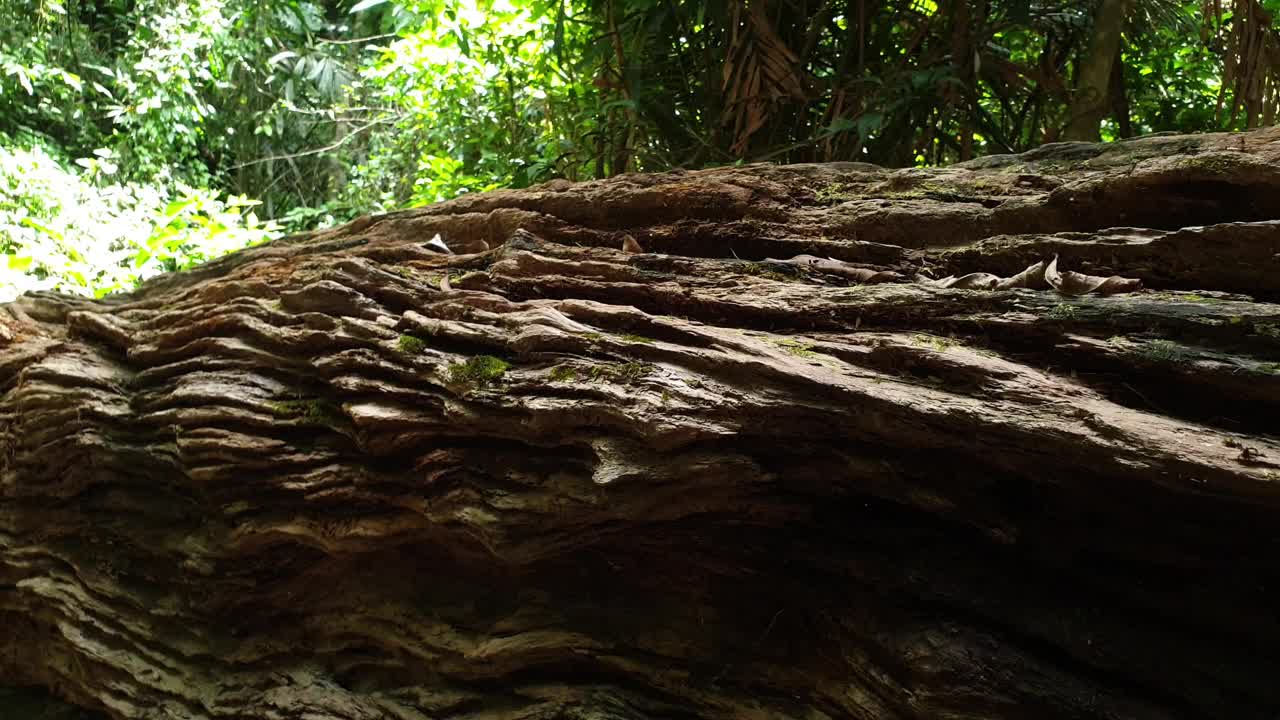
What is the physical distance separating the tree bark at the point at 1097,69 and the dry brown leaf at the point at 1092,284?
237 cm

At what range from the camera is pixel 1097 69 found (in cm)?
424

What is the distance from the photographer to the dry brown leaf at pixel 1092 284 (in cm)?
233

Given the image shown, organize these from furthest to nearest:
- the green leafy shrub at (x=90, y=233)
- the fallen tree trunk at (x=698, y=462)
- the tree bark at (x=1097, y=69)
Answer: the green leafy shrub at (x=90, y=233) → the tree bark at (x=1097, y=69) → the fallen tree trunk at (x=698, y=462)

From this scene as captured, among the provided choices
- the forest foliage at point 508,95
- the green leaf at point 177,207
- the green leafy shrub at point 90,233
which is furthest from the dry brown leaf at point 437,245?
the green leaf at point 177,207

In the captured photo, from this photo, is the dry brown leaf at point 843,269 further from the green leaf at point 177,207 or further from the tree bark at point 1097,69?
the green leaf at point 177,207

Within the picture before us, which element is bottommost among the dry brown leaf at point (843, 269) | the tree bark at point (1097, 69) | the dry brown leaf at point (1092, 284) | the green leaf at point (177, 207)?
the dry brown leaf at point (1092, 284)

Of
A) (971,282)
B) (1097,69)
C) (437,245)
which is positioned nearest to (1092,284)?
(971,282)

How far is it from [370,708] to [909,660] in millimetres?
1921

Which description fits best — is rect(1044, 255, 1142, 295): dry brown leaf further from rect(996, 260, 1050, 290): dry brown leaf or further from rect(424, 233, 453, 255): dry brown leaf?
rect(424, 233, 453, 255): dry brown leaf

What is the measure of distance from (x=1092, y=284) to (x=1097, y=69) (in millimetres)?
2528

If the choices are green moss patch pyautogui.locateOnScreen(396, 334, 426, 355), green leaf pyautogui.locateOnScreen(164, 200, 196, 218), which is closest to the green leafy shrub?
green leaf pyautogui.locateOnScreen(164, 200, 196, 218)

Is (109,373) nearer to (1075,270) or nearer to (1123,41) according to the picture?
(1075,270)

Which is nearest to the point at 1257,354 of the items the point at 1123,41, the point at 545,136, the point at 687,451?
the point at 687,451

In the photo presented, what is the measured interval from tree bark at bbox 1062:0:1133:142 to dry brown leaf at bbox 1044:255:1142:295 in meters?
2.37
